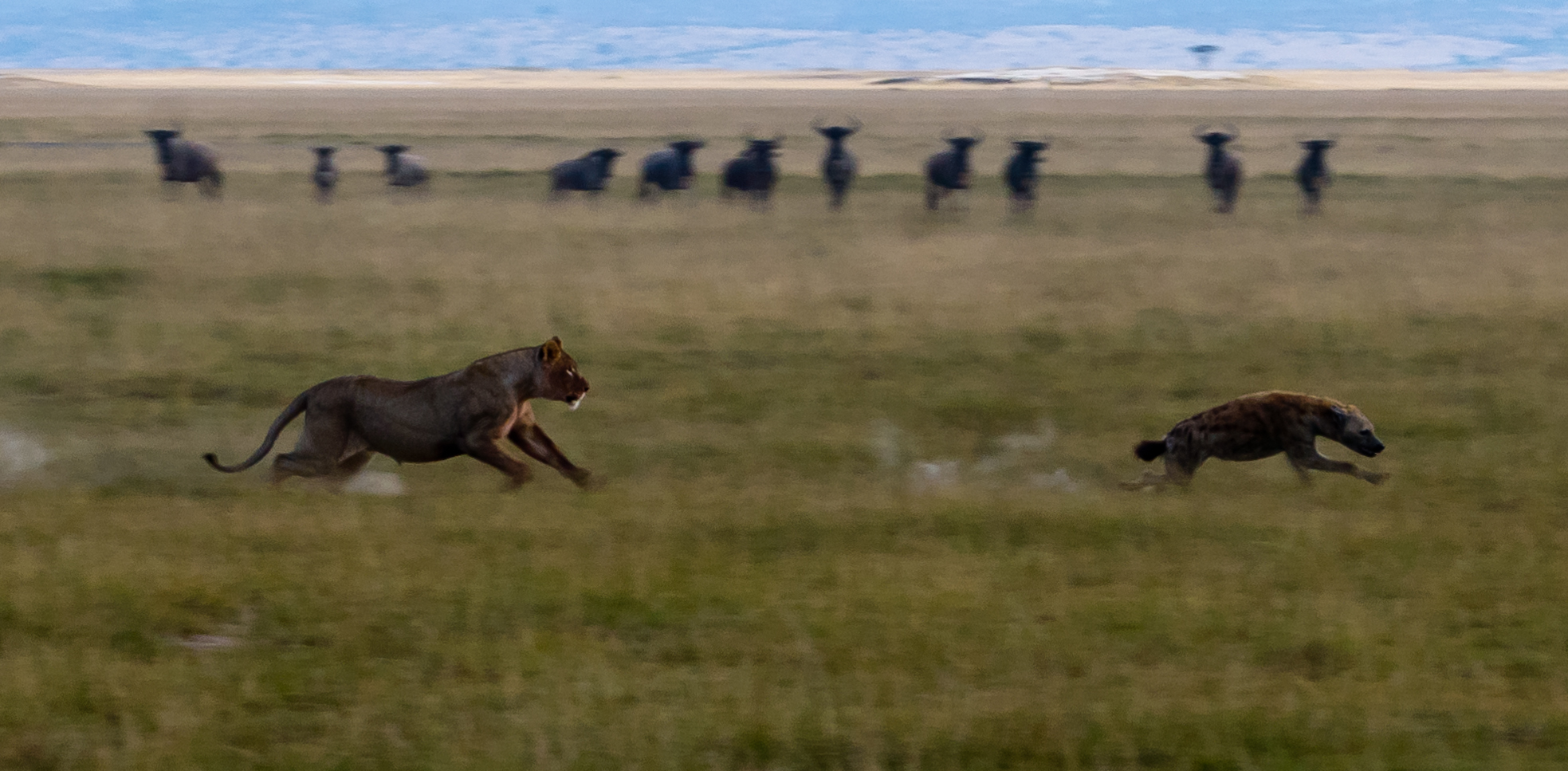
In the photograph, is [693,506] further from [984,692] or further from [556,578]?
[984,692]

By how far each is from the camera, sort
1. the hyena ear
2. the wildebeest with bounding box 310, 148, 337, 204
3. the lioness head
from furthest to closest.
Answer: the wildebeest with bounding box 310, 148, 337, 204, the lioness head, the hyena ear

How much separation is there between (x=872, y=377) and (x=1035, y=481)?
10.7 feet

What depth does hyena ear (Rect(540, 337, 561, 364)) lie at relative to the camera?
7445 millimetres

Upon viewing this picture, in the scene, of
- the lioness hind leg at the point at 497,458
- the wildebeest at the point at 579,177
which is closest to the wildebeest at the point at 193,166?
the wildebeest at the point at 579,177

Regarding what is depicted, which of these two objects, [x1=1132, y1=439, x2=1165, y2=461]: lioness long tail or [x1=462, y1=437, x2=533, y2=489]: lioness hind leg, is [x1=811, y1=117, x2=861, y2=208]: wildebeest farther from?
[x1=462, y1=437, x2=533, y2=489]: lioness hind leg

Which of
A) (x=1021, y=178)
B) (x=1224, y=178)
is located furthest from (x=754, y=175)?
(x=1224, y=178)

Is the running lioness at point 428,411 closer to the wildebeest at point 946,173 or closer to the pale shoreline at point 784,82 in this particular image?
the wildebeest at point 946,173

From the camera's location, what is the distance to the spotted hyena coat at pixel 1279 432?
782 centimetres

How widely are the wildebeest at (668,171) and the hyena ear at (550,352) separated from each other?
59.6 feet

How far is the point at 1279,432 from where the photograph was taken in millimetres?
7871

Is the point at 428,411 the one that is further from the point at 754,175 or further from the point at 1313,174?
the point at 1313,174

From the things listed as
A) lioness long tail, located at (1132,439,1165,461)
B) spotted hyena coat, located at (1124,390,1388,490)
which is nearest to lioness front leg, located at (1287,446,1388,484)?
spotted hyena coat, located at (1124,390,1388,490)

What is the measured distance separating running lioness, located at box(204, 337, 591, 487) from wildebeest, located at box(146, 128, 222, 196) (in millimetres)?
19303

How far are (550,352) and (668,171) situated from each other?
60.7ft
